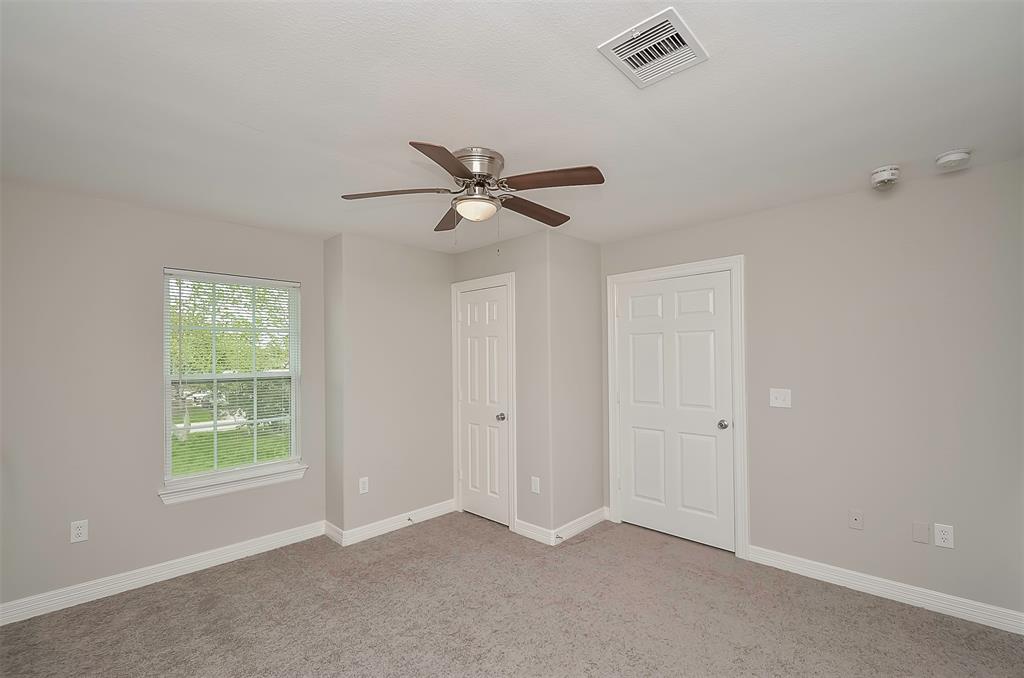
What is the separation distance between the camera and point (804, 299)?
3.23 m

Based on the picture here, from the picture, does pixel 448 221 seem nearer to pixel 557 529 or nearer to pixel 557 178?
pixel 557 178

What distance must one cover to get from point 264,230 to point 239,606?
2544 mm

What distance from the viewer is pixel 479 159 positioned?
2.28 metres

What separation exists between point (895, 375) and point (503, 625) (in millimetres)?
2632

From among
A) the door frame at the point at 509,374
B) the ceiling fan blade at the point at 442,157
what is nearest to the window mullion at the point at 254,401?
the door frame at the point at 509,374

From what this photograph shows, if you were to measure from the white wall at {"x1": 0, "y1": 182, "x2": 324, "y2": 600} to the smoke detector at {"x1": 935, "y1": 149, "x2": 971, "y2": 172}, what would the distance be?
428cm

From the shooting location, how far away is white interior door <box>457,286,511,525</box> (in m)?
4.21

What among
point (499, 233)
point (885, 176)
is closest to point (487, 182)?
point (499, 233)

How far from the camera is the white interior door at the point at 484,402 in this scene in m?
4.21

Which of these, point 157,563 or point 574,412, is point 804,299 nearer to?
point 574,412

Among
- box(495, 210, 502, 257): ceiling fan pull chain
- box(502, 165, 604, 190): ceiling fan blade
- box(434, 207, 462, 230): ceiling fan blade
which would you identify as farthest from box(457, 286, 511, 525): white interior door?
box(502, 165, 604, 190): ceiling fan blade

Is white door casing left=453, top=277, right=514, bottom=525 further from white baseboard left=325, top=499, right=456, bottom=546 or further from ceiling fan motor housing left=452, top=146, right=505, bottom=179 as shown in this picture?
ceiling fan motor housing left=452, top=146, right=505, bottom=179

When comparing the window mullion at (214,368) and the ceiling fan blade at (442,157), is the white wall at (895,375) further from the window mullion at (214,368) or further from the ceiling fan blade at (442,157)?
the window mullion at (214,368)

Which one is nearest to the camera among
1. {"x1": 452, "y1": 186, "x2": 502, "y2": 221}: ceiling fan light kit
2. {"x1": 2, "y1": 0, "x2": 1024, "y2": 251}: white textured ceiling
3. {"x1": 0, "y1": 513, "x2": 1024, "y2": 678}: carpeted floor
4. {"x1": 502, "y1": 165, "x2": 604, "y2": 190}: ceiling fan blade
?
{"x1": 2, "y1": 0, "x2": 1024, "y2": 251}: white textured ceiling
